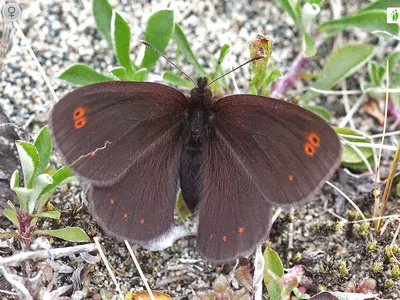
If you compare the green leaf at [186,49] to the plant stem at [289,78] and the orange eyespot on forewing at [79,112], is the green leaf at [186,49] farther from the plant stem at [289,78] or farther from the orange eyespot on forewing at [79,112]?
the orange eyespot on forewing at [79,112]

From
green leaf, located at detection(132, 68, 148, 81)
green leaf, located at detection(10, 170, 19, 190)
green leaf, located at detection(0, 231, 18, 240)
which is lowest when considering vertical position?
green leaf, located at detection(0, 231, 18, 240)

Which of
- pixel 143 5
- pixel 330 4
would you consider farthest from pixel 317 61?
pixel 143 5

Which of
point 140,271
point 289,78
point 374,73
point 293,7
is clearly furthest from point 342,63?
point 140,271

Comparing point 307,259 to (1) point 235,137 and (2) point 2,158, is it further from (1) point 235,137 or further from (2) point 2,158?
(2) point 2,158

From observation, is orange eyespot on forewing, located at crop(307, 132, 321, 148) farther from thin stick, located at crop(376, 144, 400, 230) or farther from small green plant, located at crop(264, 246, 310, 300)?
thin stick, located at crop(376, 144, 400, 230)

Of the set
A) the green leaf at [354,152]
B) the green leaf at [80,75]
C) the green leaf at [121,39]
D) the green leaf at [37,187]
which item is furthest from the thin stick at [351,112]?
the green leaf at [37,187]

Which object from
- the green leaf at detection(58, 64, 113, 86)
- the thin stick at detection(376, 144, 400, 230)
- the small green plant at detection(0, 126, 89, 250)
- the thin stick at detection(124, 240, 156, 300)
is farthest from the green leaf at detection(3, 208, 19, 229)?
the thin stick at detection(376, 144, 400, 230)
